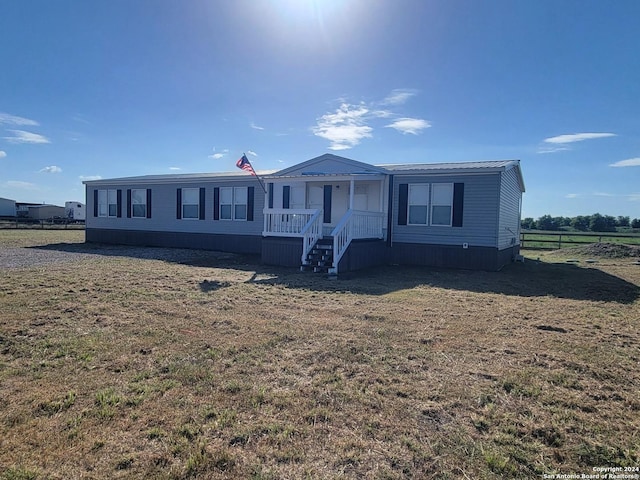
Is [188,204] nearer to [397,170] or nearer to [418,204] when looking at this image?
[397,170]

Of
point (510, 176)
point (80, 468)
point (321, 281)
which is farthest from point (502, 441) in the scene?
point (510, 176)

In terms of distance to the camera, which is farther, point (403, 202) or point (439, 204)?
point (403, 202)

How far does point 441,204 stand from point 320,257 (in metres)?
4.36

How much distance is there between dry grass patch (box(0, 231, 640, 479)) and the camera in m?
2.51

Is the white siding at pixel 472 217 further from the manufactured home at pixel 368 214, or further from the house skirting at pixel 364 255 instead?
the house skirting at pixel 364 255

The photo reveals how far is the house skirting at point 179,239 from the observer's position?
53.4ft

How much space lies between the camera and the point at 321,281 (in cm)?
930

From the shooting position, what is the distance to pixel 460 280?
33.5 feet

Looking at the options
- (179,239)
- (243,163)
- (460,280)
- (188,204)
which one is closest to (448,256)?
(460,280)

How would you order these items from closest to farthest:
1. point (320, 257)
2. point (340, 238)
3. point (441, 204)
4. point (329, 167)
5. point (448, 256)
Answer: point (340, 238), point (320, 257), point (448, 256), point (441, 204), point (329, 167)

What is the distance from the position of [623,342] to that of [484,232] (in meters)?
7.64

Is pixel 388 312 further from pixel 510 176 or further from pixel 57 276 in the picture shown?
pixel 510 176

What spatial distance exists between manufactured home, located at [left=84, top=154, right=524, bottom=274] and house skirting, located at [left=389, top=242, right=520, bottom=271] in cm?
3

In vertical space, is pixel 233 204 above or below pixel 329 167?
below
